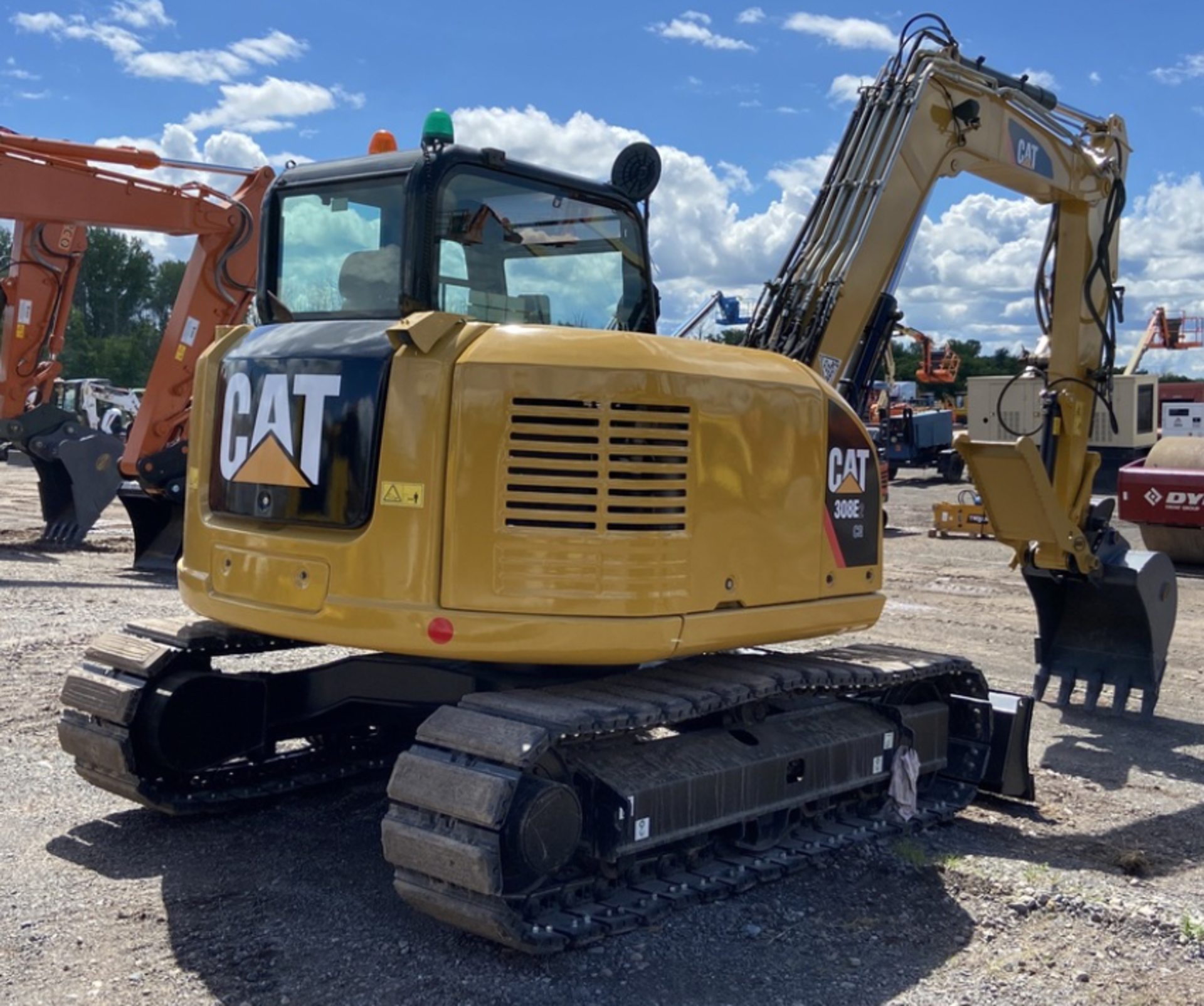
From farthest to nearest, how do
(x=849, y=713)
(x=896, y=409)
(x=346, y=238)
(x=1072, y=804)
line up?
(x=896, y=409), (x=1072, y=804), (x=849, y=713), (x=346, y=238)

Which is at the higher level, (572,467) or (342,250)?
(342,250)

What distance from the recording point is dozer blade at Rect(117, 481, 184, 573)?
13523 millimetres

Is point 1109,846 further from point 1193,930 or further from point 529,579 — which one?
point 529,579

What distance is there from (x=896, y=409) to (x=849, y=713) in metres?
26.1

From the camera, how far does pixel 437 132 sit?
5043 millimetres

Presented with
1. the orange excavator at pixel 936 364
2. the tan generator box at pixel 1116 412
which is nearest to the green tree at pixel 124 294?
the orange excavator at pixel 936 364

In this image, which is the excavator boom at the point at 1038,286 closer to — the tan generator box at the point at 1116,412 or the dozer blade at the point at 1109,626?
the dozer blade at the point at 1109,626

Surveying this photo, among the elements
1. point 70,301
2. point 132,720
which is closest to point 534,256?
point 132,720

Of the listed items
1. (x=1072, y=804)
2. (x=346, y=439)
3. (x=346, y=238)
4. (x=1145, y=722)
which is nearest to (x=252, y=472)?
(x=346, y=439)

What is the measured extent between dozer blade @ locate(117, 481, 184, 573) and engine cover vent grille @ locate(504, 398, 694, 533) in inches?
387

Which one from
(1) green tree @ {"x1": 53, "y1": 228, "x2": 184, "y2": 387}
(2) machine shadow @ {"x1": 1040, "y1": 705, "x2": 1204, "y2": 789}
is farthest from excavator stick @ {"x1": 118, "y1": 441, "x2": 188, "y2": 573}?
(1) green tree @ {"x1": 53, "y1": 228, "x2": 184, "y2": 387}

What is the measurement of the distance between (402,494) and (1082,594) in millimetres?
5402

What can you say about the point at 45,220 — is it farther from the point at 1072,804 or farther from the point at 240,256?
the point at 1072,804

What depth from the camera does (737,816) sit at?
16.5 feet
